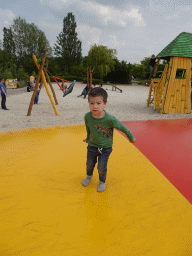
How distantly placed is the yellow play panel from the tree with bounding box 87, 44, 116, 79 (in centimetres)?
3435

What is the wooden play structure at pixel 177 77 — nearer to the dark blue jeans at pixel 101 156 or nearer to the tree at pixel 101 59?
the dark blue jeans at pixel 101 156

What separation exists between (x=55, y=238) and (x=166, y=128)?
4.87 m

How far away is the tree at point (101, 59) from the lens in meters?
35.5

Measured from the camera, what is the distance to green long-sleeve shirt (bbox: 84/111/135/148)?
2.16 meters

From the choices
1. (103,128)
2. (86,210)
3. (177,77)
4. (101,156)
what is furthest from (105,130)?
(177,77)

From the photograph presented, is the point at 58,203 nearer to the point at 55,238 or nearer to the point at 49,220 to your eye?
the point at 49,220

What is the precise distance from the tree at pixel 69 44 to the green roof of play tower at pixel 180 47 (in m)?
46.8

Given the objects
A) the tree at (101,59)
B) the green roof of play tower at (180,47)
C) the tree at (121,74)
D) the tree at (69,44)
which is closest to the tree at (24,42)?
the tree at (69,44)

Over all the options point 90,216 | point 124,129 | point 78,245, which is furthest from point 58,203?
point 124,129

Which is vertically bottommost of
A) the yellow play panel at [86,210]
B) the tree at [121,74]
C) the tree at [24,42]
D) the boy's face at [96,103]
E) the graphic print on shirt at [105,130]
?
the yellow play panel at [86,210]

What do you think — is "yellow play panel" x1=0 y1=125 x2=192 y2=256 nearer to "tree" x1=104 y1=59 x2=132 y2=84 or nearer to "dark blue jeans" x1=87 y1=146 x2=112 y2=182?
"dark blue jeans" x1=87 y1=146 x2=112 y2=182

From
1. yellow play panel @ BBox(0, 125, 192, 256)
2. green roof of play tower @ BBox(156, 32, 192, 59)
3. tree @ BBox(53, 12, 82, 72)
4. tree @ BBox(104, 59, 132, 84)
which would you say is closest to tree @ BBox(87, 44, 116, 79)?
tree @ BBox(104, 59, 132, 84)

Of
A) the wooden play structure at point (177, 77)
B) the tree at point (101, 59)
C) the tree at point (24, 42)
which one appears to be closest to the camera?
the wooden play structure at point (177, 77)

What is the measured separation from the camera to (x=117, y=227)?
1896mm
